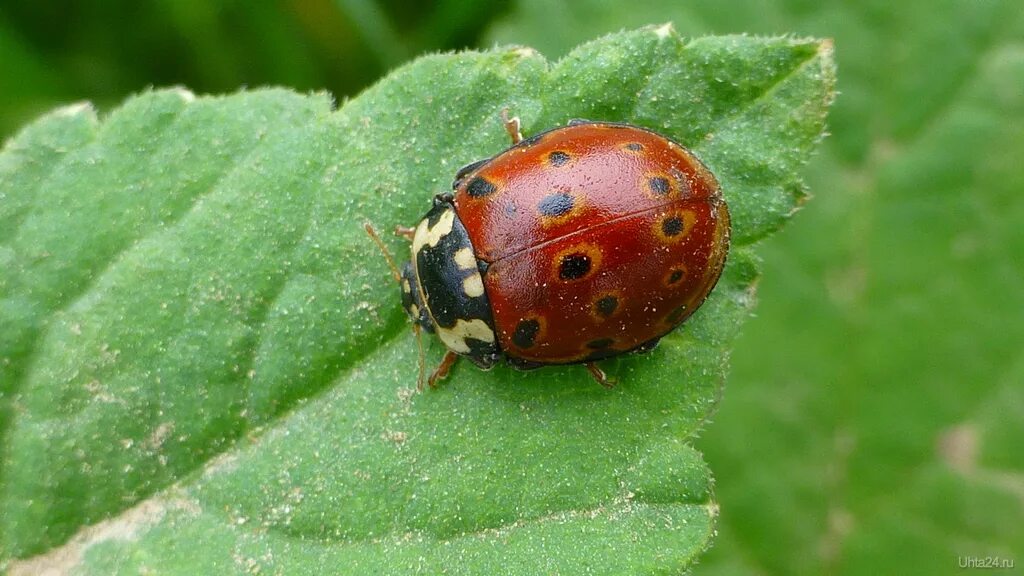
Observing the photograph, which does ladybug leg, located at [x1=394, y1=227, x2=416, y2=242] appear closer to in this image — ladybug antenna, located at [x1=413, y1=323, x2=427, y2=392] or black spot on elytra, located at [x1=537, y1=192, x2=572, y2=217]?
ladybug antenna, located at [x1=413, y1=323, x2=427, y2=392]

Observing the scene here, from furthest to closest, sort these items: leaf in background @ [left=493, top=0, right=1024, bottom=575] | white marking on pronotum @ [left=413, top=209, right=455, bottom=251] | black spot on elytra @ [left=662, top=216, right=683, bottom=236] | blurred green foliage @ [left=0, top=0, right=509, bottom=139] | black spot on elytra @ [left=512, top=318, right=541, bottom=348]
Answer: blurred green foliage @ [left=0, top=0, right=509, bottom=139] → leaf in background @ [left=493, top=0, right=1024, bottom=575] → white marking on pronotum @ [left=413, top=209, right=455, bottom=251] → black spot on elytra @ [left=512, top=318, right=541, bottom=348] → black spot on elytra @ [left=662, top=216, right=683, bottom=236]

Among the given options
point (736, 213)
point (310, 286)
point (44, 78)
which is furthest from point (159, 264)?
point (44, 78)

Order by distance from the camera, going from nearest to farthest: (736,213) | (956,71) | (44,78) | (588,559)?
1. (588,559)
2. (736,213)
3. (956,71)
4. (44,78)

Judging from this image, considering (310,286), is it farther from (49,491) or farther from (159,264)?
(49,491)

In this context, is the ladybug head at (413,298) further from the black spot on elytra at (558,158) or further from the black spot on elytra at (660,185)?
the black spot on elytra at (660,185)

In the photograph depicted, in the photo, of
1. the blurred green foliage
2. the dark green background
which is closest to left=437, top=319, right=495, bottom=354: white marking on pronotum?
the dark green background
